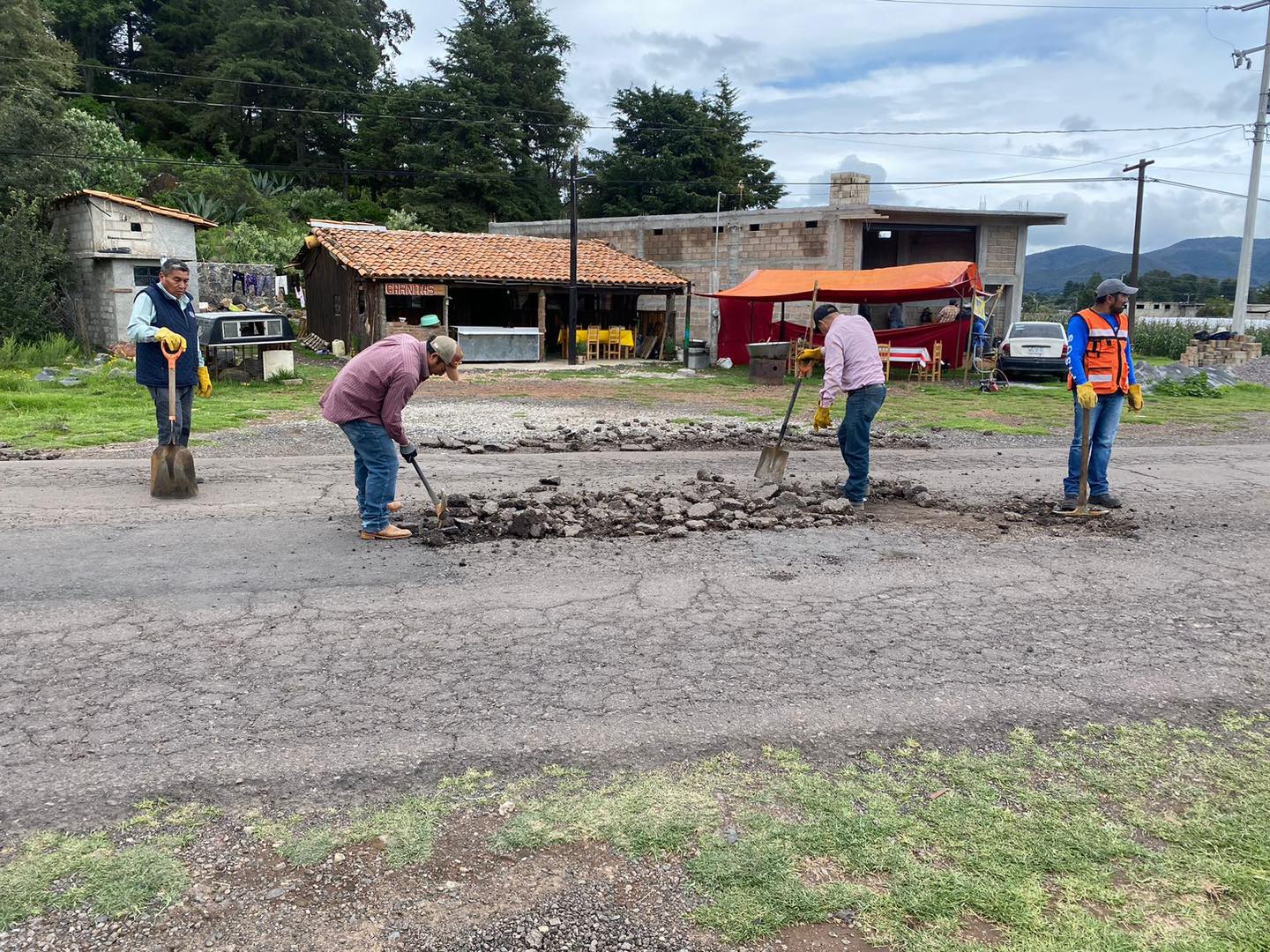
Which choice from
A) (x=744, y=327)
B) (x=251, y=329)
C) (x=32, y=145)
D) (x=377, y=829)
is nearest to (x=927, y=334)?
(x=744, y=327)

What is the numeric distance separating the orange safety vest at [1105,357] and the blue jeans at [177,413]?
765 cm

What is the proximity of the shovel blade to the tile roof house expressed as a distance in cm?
1881

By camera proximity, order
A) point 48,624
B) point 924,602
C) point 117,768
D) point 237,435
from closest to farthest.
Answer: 1. point 117,768
2. point 48,624
3. point 924,602
4. point 237,435

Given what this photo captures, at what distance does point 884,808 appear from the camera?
305 centimetres

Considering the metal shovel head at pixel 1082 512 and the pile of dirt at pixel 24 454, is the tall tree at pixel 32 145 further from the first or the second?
the metal shovel head at pixel 1082 512

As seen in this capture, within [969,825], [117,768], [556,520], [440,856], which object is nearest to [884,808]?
[969,825]

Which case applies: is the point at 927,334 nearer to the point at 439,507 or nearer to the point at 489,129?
the point at 439,507

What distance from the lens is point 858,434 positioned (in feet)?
24.9

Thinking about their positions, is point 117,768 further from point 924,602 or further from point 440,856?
point 924,602

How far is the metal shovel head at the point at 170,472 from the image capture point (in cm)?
740

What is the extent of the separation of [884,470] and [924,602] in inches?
190

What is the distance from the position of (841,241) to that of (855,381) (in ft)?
76.3

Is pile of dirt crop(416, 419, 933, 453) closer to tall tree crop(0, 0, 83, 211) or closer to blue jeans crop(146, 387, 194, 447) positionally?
blue jeans crop(146, 387, 194, 447)

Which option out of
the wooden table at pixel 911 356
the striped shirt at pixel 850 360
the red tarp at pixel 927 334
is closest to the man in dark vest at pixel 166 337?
the striped shirt at pixel 850 360
